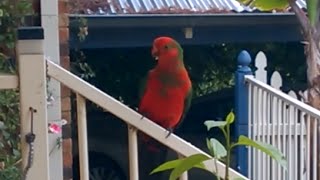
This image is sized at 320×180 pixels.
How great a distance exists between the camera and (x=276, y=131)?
5.51m

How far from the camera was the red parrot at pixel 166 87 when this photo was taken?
14.6 ft

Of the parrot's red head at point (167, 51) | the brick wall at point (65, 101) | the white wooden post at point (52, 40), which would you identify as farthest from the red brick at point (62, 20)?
the parrot's red head at point (167, 51)

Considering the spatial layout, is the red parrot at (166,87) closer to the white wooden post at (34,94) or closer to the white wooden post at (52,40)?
the white wooden post at (52,40)

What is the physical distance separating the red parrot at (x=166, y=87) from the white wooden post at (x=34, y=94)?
2.35 m

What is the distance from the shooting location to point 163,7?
6.58m

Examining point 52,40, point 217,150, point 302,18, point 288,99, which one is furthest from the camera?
point 302,18

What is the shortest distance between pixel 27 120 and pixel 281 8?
4773mm

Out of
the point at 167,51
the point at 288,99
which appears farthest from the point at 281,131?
the point at 167,51

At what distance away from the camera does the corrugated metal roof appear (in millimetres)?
6188

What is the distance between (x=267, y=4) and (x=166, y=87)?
6.92 feet

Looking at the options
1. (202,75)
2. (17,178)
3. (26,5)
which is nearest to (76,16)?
(26,5)

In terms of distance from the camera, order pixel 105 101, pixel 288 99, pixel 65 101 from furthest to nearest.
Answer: pixel 288 99 → pixel 65 101 → pixel 105 101

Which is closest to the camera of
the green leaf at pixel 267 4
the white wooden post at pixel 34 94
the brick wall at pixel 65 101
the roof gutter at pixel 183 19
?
the white wooden post at pixel 34 94

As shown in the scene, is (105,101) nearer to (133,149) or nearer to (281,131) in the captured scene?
(133,149)
